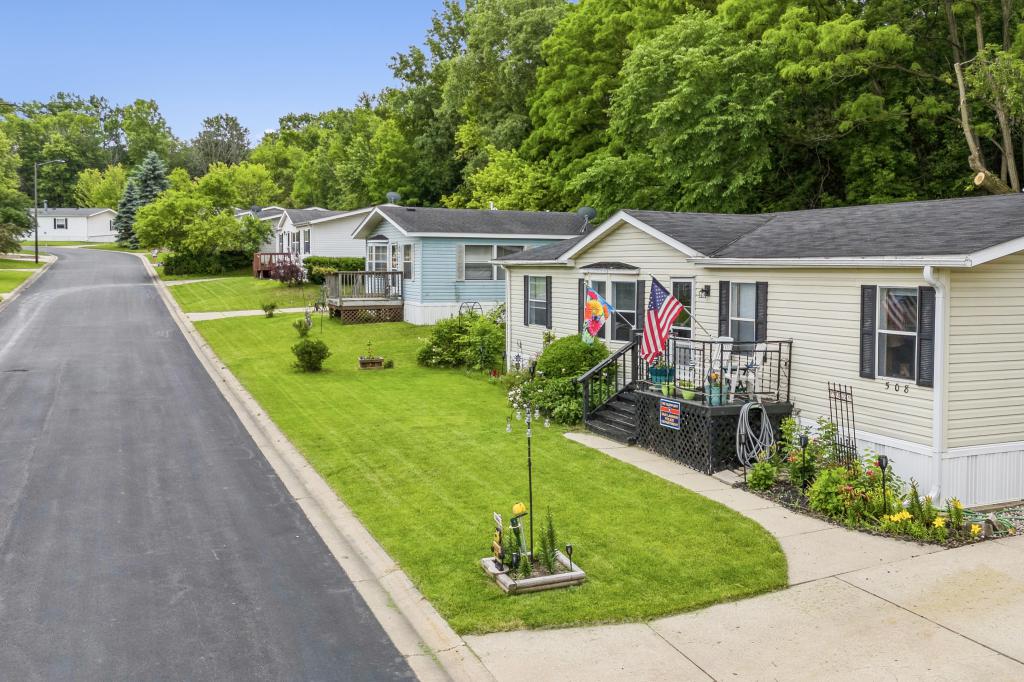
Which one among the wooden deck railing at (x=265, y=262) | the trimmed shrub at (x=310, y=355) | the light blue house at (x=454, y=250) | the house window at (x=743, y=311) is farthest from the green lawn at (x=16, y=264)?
the house window at (x=743, y=311)

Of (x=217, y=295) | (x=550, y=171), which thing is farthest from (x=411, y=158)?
(x=217, y=295)

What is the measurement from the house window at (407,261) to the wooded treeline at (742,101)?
9.13 metres

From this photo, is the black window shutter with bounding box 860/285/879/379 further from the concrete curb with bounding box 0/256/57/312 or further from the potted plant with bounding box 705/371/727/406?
the concrete curb with bounding box 0/256/57/312

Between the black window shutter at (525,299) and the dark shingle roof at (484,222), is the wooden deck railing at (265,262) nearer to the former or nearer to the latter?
the dark shingle roof at (484,222)

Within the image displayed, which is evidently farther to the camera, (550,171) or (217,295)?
(550,171)

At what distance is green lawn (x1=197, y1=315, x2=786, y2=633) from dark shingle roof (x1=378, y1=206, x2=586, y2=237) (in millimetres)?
10903

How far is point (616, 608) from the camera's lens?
28.2 ft

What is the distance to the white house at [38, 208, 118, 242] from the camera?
95.6 metres

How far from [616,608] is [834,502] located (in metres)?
4.46

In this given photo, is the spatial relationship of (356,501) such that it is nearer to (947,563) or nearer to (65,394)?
(947,563)

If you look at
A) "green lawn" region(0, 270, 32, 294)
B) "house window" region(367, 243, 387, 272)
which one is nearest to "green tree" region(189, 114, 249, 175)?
"green lawn" region(0, 270, 32, 294)

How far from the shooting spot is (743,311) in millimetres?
15648

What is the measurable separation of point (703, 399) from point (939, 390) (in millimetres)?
3775

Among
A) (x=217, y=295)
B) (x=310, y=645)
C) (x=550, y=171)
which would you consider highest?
(x=550, y=171)
